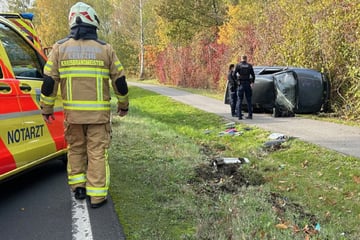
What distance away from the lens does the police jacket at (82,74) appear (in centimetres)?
409

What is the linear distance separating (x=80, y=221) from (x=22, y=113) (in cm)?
145

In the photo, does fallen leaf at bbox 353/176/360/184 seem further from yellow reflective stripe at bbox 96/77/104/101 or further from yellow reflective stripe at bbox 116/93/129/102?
yellow reflective stripe at bbox 96/77/104/101

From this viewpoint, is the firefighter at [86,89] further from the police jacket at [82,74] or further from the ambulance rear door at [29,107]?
the ambulance rear door at [29,107]

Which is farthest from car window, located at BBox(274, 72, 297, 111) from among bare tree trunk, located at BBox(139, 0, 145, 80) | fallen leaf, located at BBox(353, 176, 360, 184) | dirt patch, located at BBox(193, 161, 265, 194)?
bare tree trunk, located at BBox(139, 0, 145, 80)

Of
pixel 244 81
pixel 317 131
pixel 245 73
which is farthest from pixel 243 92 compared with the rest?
pixel 317 131

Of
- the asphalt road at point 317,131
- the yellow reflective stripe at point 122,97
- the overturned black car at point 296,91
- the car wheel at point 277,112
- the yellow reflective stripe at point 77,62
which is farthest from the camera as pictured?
the car wheel at point 277,112

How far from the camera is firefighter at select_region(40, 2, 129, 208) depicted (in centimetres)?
410

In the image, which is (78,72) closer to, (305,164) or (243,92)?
(305,164)

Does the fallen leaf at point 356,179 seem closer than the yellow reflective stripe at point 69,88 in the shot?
No

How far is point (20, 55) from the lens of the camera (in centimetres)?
499

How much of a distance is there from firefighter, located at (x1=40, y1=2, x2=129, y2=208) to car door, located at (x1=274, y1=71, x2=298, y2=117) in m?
7.61

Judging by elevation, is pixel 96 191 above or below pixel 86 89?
below

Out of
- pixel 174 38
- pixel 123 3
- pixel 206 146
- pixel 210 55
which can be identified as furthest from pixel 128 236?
pixel 123 3

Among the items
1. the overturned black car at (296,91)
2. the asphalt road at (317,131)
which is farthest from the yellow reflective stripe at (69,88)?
the overturned black car at (296,91)
